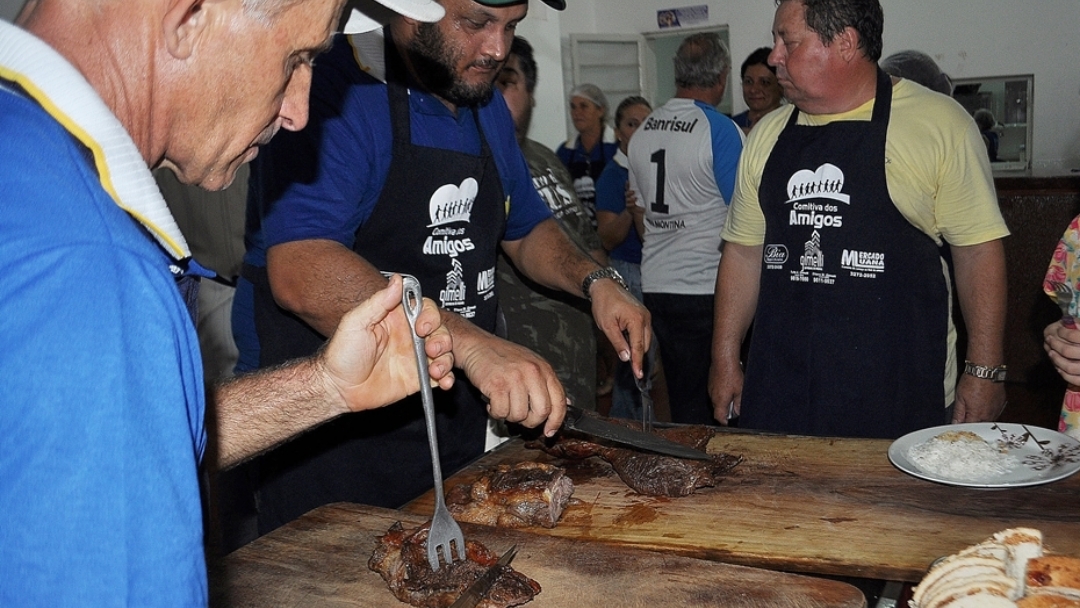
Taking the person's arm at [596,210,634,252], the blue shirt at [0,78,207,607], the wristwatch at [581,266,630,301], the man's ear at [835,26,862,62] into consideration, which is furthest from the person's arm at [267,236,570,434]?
the person's arm at [596,210,634,252]

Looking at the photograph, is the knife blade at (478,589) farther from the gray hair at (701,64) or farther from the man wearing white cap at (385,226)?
the gray hair at (701,64)

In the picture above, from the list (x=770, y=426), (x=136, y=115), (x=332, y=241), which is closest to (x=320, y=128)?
(x=332, y=241)

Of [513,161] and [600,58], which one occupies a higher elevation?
[600,58]

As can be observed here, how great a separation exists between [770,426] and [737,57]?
383 inches

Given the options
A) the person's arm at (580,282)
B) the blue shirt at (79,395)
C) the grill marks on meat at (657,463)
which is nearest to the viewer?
the blue shirt at (79,395)

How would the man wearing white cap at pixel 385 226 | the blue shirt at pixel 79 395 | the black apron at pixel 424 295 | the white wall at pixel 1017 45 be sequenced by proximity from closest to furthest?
1. the blue shirt at pixel 79 395
2. the man wearing white cap at pixel 385 226
3. the black apron at pixel 424 295
4. the white wall at pixel 1017 45

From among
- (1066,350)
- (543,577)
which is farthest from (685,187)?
(543,577)

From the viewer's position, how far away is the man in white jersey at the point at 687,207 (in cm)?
531

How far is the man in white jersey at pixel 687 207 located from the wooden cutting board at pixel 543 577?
3449 millimetres

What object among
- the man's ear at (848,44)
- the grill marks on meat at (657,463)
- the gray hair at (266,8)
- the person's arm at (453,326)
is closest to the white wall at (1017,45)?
the man's ear at (848,44)

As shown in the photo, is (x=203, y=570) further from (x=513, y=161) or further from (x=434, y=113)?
(x=513, y=161)

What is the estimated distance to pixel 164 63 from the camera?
109cm

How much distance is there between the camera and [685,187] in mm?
5430

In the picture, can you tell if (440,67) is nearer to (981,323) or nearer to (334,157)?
(334,157)
